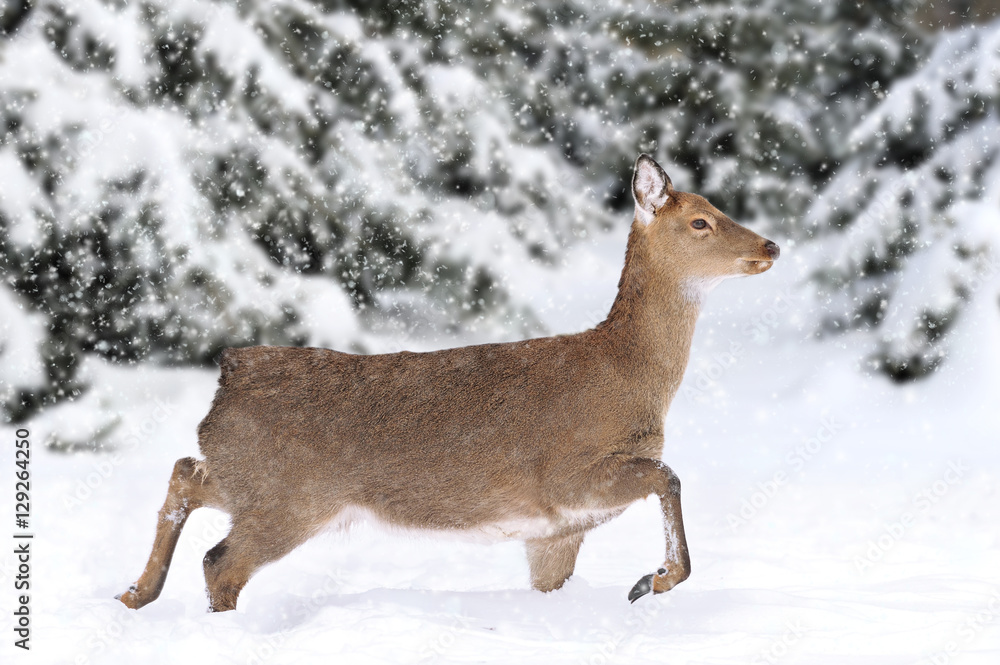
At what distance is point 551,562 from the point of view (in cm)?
513

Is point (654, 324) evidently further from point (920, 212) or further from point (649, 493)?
point (920, 212)

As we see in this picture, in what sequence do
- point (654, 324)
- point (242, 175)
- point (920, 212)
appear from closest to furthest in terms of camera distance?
point (654, 324)
point (242, 175)
point (920, 212)

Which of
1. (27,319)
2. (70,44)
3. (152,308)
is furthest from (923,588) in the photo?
(70,44)

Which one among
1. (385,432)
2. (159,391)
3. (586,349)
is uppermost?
(159,391)

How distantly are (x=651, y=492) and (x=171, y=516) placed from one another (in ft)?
6.89

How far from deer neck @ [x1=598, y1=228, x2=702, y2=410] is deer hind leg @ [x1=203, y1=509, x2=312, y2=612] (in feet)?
5.45

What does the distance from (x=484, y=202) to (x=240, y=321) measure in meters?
2.30

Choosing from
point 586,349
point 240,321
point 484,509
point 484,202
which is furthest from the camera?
point 484,202

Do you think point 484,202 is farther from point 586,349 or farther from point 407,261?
point 586,349

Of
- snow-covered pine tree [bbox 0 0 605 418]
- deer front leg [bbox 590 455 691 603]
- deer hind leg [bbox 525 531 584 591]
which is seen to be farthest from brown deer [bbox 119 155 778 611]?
snow-covered pine tree [bbox 0 0 605 418]

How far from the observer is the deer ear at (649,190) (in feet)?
16.5

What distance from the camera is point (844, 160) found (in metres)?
9.30

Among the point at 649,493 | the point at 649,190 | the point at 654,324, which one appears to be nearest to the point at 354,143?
the point at 649,190

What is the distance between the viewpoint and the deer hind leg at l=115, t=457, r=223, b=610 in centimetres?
467
